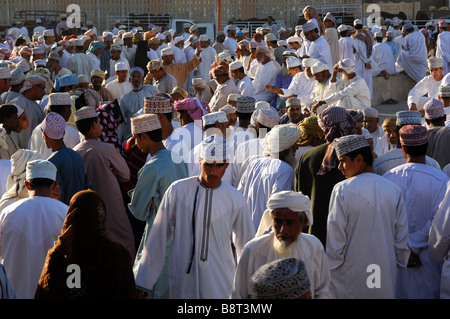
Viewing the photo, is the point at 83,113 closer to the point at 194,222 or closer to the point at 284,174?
the point at 284,174

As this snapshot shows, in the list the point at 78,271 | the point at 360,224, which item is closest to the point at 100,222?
the point at 78,271

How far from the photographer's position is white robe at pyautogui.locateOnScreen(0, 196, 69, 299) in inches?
172

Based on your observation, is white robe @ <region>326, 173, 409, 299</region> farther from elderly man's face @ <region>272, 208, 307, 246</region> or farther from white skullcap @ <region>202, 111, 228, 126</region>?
white skullcap @ <region>202, 111, 228, 126</region>

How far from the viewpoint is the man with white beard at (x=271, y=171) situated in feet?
17.4

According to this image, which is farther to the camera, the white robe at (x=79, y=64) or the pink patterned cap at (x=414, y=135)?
the white robe at (x=79, y=64)

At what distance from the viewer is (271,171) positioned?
5.32 meters

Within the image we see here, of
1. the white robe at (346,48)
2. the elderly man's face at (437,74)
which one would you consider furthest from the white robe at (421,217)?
the white robe at (346,48)

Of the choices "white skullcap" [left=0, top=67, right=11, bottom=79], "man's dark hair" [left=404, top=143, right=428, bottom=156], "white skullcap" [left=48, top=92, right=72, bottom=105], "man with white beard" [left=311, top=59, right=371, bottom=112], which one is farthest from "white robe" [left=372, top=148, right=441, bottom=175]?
"white skullcap" [left=0, top=67, right=11, bottom=79]

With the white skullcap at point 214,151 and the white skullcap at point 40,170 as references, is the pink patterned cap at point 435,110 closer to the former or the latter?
the white skullcap at point 214,151

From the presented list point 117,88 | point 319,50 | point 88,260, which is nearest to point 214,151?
point 88,260

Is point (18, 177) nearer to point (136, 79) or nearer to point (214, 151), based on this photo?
point (214, 151)

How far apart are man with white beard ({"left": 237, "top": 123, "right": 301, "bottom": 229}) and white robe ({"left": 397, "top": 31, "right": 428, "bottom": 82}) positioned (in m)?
11.7

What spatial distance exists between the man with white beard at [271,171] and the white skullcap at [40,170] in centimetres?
145

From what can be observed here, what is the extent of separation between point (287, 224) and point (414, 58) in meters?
13.7
